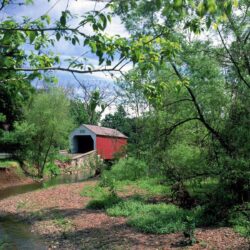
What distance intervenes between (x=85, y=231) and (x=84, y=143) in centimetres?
4232

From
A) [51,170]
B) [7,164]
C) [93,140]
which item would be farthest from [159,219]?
[93,140]

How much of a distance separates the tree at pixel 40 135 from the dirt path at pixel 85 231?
14857mm

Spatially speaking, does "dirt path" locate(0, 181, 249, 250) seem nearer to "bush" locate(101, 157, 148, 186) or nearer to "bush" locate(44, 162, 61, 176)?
"bush" locate(101, 157, 148, 186)

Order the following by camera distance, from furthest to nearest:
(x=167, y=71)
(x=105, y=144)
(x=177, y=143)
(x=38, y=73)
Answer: (x=105, y=144), (x=177, y=143), (x=167, y=71), (x=38, y=73)

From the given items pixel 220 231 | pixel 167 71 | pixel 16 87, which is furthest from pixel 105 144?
pixel 16 87

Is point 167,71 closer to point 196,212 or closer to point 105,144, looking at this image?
point 196,212

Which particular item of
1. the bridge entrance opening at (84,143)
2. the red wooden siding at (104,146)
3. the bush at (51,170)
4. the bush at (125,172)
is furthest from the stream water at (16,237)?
the bridge entrance opening at (84,143)

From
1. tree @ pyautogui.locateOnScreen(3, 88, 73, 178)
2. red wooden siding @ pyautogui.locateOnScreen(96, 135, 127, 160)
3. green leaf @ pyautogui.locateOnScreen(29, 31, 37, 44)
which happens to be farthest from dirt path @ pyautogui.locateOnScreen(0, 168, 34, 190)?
green leaf @ pyautogui.locateOnScreen(29, 31, 37, 44)

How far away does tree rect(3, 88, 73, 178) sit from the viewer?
33.6m

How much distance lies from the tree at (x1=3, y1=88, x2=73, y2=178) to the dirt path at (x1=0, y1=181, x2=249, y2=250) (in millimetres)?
14857

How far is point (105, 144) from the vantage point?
51.6 m

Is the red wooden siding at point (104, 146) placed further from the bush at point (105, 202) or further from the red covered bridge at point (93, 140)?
the bush at point (105, 202)

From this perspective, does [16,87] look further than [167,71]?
No

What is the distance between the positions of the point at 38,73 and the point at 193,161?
904 centimetres
